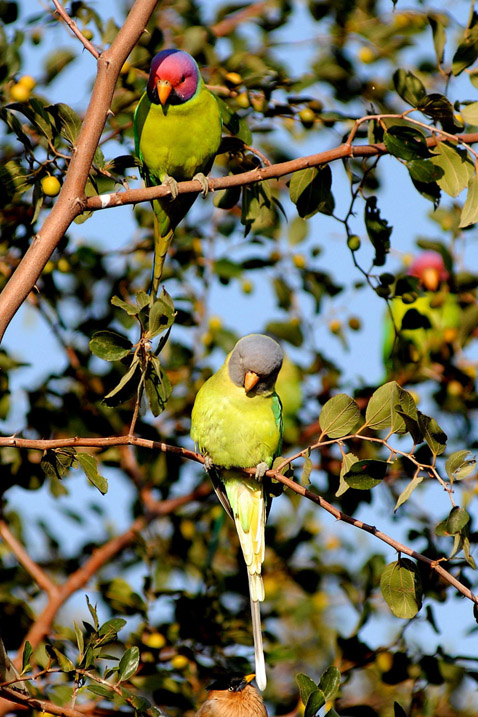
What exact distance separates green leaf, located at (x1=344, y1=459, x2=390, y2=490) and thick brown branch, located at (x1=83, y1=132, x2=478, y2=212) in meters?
0.73

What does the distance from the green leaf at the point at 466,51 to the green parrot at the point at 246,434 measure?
3.44 ft

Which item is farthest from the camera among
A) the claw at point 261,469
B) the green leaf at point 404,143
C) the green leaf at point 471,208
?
the claw at point 261,469

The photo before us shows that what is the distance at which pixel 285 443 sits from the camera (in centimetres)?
362

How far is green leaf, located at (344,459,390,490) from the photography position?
184 cm

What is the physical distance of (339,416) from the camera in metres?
1.95

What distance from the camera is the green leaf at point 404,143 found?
7.02ft

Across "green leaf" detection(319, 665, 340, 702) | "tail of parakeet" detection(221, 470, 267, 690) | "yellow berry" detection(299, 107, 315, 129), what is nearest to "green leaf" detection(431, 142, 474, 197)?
"yellow berry" detection(299, 107, 315, 129)

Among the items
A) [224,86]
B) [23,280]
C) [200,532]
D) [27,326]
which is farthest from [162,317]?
[27,326]

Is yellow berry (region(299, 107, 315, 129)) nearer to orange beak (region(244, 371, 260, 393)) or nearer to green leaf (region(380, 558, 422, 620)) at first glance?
orange beak (region(244, 371, 260, 393))

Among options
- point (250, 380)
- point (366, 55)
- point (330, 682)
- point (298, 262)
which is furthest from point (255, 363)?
point (366, 55)

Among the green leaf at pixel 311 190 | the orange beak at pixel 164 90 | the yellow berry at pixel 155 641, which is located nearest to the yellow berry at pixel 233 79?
the orange beak at pixel 164 90

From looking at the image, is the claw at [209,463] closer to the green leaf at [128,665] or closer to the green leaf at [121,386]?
the green leaf at [121,386]

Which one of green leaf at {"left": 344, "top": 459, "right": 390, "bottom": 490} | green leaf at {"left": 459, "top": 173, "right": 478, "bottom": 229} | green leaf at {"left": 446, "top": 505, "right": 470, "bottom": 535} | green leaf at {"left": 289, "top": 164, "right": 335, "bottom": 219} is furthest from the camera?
green leaf at {"left": 289, "top": 164, "right": 335, "bottom": 219}

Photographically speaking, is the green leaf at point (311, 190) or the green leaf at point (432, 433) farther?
the green leaf at point (311, 190)
